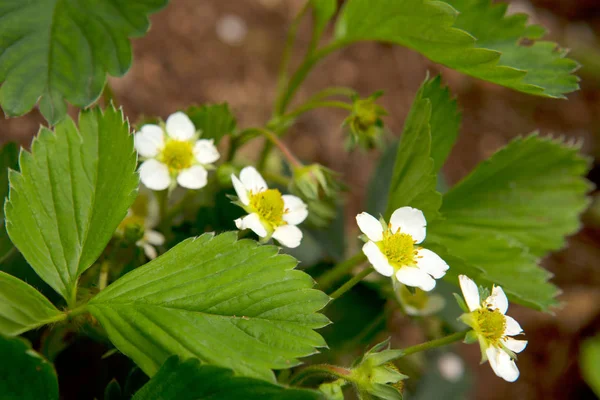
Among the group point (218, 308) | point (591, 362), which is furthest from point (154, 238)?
point (591, 362)

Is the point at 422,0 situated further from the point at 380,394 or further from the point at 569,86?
the point at 380,394

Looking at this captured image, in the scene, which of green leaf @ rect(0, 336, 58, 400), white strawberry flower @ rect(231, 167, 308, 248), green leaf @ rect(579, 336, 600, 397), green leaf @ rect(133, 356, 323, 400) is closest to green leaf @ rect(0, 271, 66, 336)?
green leaf @ rect(0, 336, 58, 400)

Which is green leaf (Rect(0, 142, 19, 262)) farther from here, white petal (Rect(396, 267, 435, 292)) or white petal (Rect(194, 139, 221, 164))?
white petal (Rect(396, 267, 435, 292))

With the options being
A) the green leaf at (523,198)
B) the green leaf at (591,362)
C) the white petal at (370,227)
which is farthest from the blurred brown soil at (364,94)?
the white petal at (370,227)

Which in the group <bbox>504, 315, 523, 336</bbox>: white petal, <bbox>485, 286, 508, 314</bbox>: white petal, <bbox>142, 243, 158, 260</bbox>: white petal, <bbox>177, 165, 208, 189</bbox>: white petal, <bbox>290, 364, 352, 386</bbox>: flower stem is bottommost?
<bbox>142, 243, 158, 260</bbox>: white petal

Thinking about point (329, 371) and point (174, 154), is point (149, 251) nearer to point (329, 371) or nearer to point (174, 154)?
point (174, 154)

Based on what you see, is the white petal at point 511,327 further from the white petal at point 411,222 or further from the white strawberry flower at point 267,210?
the white strawberry flower at point 267,210
